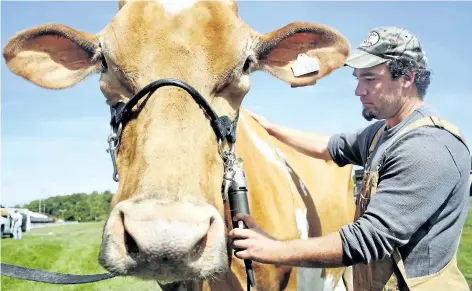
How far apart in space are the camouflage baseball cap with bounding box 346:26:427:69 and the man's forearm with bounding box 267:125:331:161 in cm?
147

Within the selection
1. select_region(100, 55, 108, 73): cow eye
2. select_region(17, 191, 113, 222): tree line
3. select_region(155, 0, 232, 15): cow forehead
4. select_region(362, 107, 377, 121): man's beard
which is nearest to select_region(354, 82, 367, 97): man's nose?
select_region(362, 107, 377, 121): man's beard

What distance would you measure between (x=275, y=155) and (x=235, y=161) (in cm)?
205

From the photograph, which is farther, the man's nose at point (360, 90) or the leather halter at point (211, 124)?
the man's nose at point (360, 90)

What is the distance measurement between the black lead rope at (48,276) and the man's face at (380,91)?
2.40 m

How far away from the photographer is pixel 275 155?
5184 millimetres

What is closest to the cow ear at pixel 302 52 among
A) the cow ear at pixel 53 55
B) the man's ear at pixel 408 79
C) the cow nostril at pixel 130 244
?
the man's ear at pixel 408 79

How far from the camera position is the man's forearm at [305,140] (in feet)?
16.3

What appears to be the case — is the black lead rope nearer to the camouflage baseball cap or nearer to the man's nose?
the man's nose

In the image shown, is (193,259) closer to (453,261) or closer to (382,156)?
(382,156)

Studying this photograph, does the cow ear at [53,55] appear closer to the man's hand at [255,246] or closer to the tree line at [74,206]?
the man's hand at [255,246]

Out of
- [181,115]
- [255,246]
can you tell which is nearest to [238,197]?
[255,246]

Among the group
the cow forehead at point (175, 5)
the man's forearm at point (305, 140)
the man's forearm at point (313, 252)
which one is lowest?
the man's forearm at point (313, 252)

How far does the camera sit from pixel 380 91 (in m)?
3.62

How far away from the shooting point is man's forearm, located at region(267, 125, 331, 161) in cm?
498
